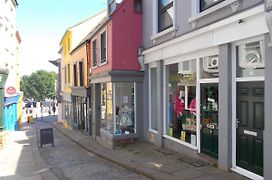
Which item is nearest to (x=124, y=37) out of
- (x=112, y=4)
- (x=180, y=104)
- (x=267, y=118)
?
(x=112, y=4)

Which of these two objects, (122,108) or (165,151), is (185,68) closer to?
(165,151)

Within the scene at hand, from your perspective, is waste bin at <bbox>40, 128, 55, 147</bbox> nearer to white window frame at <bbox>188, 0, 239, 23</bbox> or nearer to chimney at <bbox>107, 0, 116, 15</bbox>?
chimney at <bbox>107, 0, 116, 15</bbox>

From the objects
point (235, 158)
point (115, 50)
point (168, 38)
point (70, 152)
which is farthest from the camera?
point (70, 152)

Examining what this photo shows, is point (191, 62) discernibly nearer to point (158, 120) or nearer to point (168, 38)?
point (168, 38)

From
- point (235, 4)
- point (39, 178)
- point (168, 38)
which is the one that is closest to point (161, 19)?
point (168, 38)

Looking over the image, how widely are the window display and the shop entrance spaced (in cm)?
456

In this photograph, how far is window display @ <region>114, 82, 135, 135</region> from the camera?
42.2 ft

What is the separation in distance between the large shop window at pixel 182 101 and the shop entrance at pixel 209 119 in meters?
0.60

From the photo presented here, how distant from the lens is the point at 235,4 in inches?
277

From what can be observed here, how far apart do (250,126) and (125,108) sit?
6.81 m

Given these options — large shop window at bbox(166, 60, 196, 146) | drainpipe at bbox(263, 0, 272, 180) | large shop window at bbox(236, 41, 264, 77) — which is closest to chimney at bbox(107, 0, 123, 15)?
large shop window at bbox(166, 60, 196, 146)

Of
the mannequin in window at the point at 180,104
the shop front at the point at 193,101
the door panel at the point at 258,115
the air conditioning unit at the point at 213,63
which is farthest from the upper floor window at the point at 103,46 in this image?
the door panel at the point at 258,115

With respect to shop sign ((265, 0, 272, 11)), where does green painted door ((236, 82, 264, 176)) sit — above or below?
below

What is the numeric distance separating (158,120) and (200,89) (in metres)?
2.81
